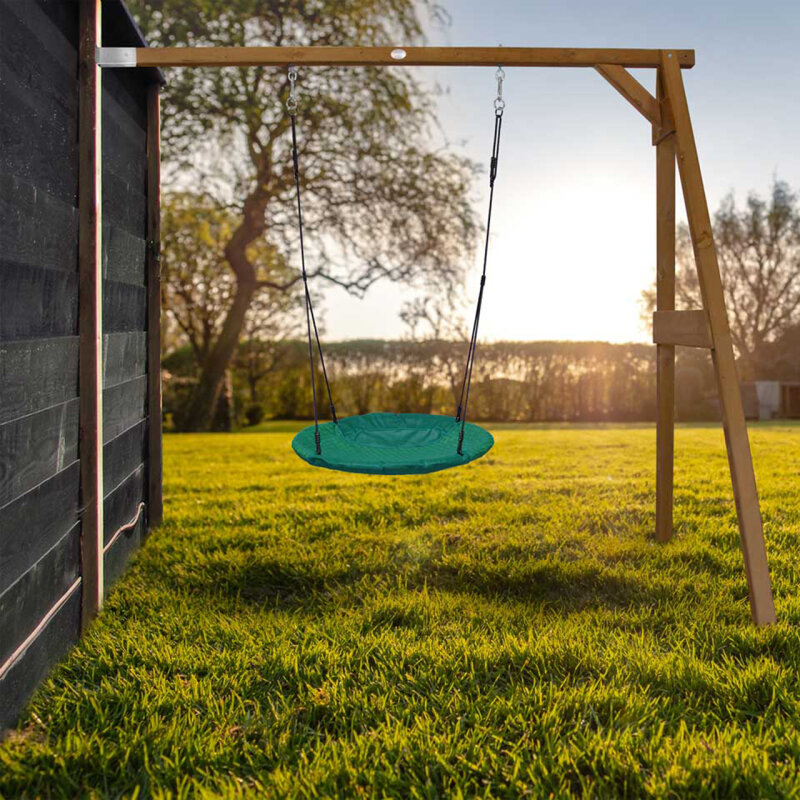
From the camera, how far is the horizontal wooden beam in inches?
93.0

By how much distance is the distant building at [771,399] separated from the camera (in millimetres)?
10859

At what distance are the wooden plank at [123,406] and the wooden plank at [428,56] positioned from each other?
119 centimetres

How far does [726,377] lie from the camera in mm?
2227

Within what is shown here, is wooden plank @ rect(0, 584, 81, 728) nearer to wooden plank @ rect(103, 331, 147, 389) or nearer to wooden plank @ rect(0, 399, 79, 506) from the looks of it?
wooden plank @ rect(0, 399, 79, 506)

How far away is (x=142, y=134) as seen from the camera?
2947 mm

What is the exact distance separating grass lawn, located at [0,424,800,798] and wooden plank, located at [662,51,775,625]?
165 millimetres

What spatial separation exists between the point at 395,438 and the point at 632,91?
65.3 inches

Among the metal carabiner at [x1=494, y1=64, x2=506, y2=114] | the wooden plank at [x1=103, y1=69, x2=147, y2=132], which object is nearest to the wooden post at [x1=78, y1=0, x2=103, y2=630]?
the wooden plank at [x1=103, y1=69, x2=147, y2=132]

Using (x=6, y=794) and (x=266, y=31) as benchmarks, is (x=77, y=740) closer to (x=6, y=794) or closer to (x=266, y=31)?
(x=6, y=794)

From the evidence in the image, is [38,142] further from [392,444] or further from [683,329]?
[683,329]

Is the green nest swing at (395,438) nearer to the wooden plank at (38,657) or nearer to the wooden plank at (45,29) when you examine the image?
the wooden plank at (45,29)

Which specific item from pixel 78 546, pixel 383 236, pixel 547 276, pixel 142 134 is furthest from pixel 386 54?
pixel 383 236

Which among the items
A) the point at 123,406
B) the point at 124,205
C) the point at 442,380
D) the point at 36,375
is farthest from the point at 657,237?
the point at 442,380

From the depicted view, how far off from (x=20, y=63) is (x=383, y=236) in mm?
7609
